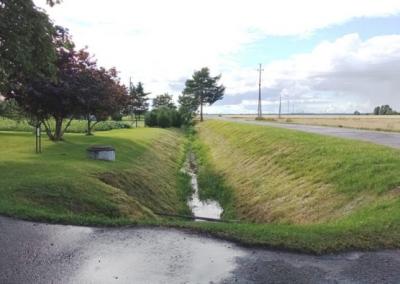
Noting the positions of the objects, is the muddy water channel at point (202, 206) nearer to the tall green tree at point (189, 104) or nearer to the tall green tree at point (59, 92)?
the tall green tree at point (59, 92)

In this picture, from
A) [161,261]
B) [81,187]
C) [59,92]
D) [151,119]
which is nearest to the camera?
[161,261]

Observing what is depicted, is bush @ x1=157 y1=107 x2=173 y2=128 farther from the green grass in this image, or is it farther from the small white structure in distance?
the small white structure in distance

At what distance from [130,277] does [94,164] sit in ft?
34.0

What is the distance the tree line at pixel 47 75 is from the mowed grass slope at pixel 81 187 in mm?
2524

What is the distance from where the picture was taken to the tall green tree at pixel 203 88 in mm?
90875

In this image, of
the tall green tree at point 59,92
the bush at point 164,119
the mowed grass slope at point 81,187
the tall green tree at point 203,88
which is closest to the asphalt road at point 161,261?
the mowed grass slope at point 81,187

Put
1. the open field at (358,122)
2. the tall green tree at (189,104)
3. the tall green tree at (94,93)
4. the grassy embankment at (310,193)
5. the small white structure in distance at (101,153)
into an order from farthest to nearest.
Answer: the tall green tree at (189,104) → the open field at (358,122) → the tall green tree at (94,93) → the small white structure in distance at (101,153) → the grassy embankment at (310,193)

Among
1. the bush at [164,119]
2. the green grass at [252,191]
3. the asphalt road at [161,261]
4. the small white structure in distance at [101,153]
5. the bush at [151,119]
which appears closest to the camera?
the asphalt road at [161,261]

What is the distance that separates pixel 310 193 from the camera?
1422 cm

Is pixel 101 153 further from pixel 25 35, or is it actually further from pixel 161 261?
pixel 161 261

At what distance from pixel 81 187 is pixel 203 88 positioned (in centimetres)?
8023

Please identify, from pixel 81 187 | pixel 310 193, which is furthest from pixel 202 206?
pixel 81 187

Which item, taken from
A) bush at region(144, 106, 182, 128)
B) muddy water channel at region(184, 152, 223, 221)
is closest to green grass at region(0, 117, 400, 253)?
muddy water channel at region(184, 152, 223, 221)

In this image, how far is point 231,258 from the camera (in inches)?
268
